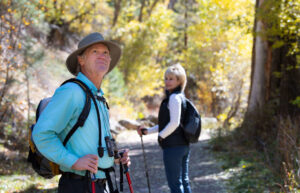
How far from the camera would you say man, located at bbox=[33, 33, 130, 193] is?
2.38m

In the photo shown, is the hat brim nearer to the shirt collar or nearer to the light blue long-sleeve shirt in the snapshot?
the shirt collar

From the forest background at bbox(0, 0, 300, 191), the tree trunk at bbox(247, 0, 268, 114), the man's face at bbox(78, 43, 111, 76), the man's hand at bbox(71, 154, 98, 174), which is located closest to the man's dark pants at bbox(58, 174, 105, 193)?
the man's hand at bbox(71, 154, 98, 174)

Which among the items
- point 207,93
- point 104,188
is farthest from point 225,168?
point 207,93

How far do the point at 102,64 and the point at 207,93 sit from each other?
26.6 meters

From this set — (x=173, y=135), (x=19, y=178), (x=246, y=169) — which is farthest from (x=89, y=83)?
(x=246, y=169)

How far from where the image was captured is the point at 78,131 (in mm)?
2492

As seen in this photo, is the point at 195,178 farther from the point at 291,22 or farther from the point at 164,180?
the point at 291,22

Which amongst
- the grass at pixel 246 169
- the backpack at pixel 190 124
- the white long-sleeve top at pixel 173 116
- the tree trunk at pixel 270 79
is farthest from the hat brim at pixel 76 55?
the tree trunk at pixel 270 79

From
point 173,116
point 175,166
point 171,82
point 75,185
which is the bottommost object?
point 175,166

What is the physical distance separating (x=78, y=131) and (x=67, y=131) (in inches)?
2.9

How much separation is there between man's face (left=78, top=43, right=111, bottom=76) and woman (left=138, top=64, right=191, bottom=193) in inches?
67.8

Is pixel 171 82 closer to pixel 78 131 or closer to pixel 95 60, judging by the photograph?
pixel 95 60

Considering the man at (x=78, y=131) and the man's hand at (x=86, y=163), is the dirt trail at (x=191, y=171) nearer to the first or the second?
the man at (x=78, y=131)

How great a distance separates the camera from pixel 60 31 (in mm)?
26859
